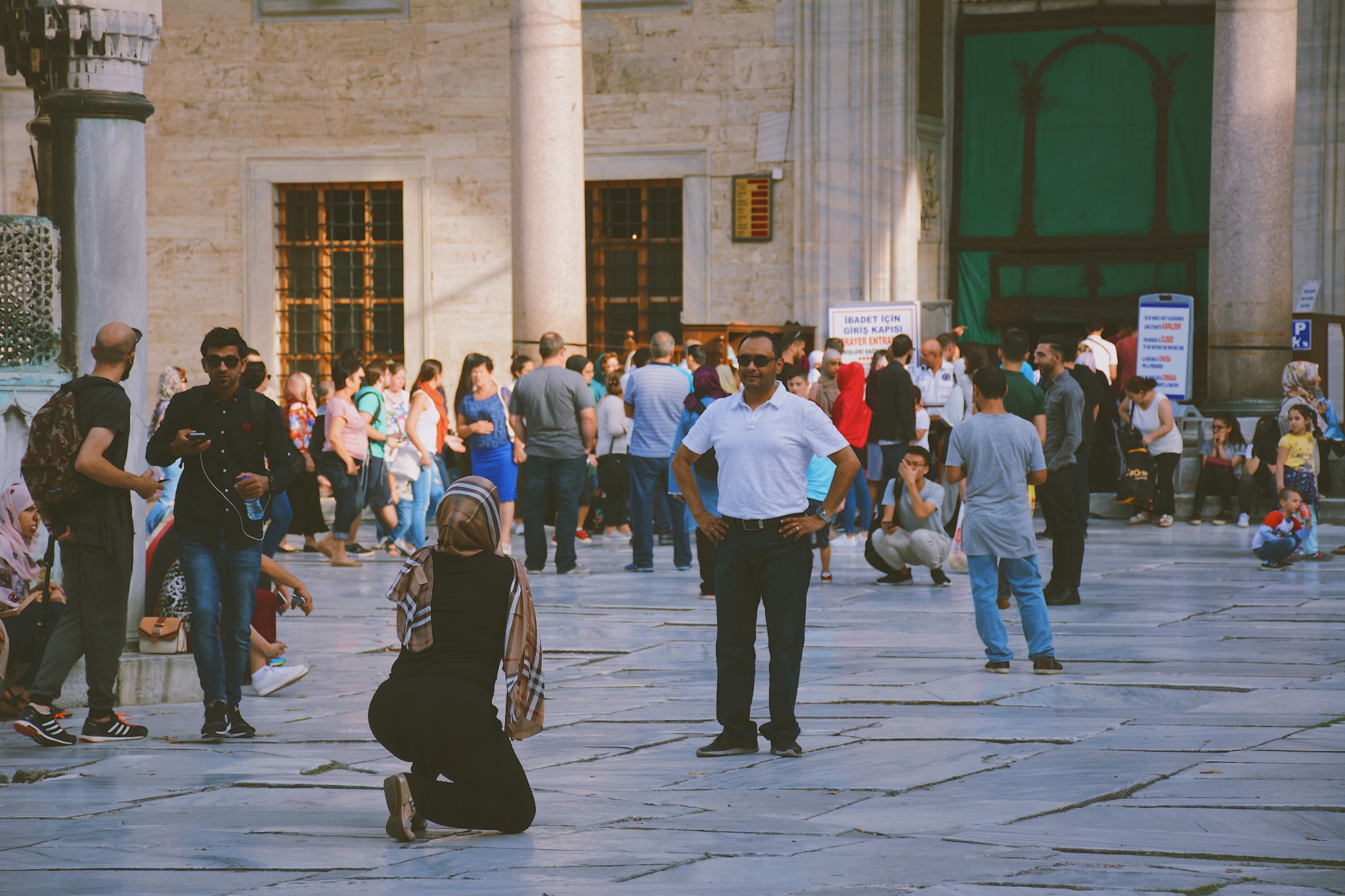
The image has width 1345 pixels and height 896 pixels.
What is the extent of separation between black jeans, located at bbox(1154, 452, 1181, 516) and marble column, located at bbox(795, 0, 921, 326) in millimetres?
4644

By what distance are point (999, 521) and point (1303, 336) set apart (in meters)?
11.7

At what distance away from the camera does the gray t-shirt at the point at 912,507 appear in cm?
1205

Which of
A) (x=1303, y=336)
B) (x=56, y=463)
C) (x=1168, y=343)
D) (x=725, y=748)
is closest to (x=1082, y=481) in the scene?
(x=1168, y=343)

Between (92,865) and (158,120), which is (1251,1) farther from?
(92,865)

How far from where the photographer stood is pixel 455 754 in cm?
548

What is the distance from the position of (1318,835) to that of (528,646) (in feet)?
8.12

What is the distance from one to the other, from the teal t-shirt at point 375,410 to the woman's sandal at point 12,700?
21.3 ft

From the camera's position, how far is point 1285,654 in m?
9.22

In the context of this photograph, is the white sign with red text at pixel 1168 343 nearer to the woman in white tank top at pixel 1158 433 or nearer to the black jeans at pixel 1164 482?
the woman in white tank top at pixel 1158 433

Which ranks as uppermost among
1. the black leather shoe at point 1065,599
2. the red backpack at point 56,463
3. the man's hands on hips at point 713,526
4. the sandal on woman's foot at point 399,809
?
the red backpack at point 56,463

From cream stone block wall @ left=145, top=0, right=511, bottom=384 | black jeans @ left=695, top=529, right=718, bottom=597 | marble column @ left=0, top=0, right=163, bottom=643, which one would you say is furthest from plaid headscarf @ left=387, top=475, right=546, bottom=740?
cream stone block wall @ left=145, top=0, right=511, bottom=384

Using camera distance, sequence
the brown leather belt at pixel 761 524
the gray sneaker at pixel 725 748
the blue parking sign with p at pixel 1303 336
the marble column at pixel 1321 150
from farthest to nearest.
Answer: the marble column at pixel 1321 150 < the blue parking sign with p at pixel 1303 336 < the brown leather belt at pixel 761 524 < the gray sneaker at pixel 725 748

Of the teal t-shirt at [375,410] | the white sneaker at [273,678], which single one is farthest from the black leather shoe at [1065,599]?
the teal t-shirt at [375,410]

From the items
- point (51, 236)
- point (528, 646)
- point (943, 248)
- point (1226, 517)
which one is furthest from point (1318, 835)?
point (943, 248)
